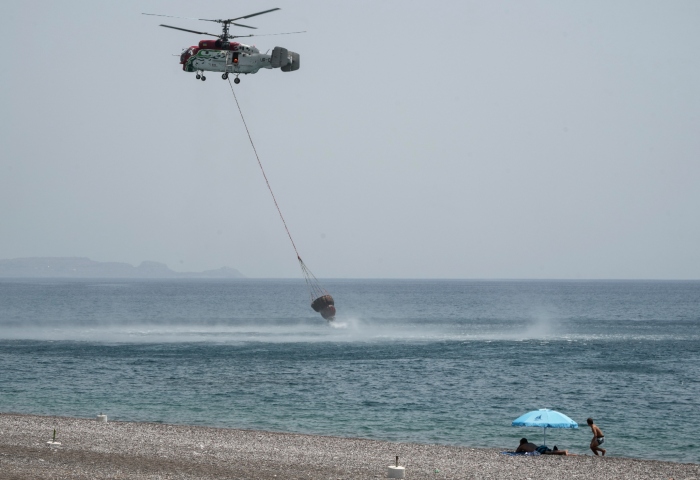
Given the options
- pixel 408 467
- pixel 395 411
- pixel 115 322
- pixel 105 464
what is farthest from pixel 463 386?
pixel 115 322

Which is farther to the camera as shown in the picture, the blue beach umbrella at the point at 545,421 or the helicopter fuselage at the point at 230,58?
the helicopter fuselage at the point at 230,58

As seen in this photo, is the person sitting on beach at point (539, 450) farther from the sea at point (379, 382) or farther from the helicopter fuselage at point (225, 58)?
the helicopter fuselage at point (225, 58)

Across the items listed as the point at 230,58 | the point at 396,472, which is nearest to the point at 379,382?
the point at 230,58

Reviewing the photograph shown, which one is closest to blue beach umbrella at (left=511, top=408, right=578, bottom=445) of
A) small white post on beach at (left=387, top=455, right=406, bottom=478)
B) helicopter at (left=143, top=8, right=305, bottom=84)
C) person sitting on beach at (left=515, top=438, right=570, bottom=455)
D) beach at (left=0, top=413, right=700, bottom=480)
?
person sitting on beach at (left=515, top=438, right=570, bottom=455)

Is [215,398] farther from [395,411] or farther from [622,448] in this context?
[622,448]

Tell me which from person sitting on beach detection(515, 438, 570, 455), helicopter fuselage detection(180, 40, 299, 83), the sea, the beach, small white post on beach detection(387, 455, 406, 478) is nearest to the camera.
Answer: small white post on beach detection(387, 455, 406, 478)

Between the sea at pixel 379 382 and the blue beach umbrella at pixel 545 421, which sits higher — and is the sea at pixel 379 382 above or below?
below

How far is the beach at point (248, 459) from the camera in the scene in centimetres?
2298

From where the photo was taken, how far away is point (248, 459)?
25.5 m

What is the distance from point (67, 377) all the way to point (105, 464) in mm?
29161

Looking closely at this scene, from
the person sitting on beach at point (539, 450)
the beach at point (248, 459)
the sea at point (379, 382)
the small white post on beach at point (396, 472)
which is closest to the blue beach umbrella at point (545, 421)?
the person sitting on beach at point (539, 450)

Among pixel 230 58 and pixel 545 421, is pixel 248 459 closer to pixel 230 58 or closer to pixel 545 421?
pixel 545 421

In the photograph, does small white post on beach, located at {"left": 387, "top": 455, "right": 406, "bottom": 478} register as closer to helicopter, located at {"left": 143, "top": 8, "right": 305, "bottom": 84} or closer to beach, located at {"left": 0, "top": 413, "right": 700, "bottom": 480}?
beach, located at {"left": 0, "top": 413, "right": 700, "bottom": 480}

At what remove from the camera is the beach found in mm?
22984
